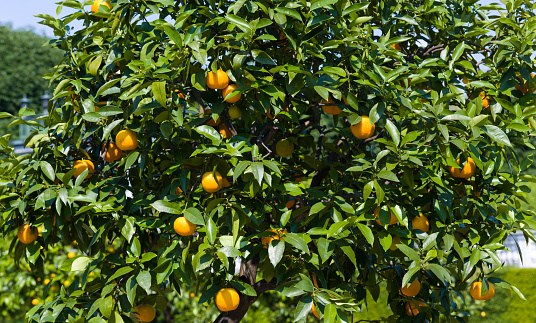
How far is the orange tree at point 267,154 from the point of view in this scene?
162 cm

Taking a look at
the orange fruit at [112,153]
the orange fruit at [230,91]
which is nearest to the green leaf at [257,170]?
the orange fruit at [230,91]

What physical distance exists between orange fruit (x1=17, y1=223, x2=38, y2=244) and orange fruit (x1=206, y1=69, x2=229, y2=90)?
91cm

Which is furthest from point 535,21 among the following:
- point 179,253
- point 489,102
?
point 179,253

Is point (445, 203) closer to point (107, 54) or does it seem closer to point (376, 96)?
point (376, 96)

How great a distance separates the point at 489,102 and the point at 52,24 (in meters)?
1.74

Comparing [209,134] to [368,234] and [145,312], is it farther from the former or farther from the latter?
→ [145,312]

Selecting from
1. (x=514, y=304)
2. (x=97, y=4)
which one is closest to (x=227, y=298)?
(x=97, y=4)

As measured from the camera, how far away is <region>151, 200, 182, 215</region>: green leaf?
1.62m

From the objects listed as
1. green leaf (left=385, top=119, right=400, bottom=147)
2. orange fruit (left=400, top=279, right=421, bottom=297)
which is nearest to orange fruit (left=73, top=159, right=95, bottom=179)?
green leaf (left=385, top=119, right=400, bottom=147)

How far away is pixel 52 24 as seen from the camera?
199 centimetres

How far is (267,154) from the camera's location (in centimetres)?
169

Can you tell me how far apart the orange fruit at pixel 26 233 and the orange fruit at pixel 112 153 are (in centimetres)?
38

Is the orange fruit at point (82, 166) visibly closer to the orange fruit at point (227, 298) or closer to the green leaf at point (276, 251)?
the orange fruit at point (227, 298)

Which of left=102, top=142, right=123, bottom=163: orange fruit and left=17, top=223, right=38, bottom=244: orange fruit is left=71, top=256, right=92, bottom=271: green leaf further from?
left=102, top=142, right=123, bottom=163: orange fruit
